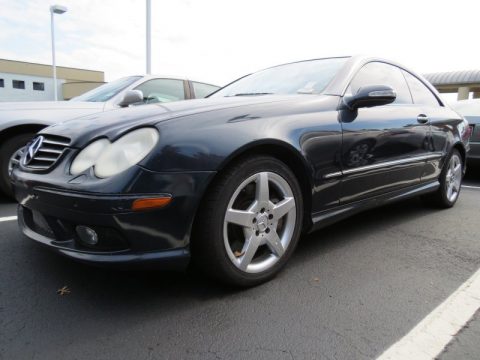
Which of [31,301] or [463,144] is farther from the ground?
[463,144]

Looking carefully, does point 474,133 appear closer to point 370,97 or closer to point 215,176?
point 370,97

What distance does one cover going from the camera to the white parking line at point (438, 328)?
1.61 metres

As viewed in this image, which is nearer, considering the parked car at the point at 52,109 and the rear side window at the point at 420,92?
the rear side window at the point at 420,92

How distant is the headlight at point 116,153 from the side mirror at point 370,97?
4.49 feet

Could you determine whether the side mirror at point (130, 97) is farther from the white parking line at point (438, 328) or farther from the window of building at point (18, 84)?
the window of building at point (18, 84)

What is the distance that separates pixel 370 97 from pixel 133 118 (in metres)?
1.46

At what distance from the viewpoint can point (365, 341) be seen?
5.53 feet

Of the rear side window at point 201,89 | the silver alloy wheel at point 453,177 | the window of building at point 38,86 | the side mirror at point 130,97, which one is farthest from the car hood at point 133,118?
the window of building at point 38,86

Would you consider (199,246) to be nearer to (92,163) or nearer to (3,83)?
(92,163)

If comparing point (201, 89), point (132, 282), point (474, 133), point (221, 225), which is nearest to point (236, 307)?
point (221, 225)

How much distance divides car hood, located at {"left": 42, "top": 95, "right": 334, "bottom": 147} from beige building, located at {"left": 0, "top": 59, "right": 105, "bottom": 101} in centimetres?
4123

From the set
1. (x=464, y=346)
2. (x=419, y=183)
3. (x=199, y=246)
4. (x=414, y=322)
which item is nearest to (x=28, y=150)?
(x=199, y=246)

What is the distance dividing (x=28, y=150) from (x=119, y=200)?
0.97 m

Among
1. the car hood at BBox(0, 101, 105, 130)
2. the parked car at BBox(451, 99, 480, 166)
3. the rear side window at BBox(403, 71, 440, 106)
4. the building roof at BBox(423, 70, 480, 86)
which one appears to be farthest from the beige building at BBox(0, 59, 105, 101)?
the rear side window at BBox(403, 71, 440, 106)
